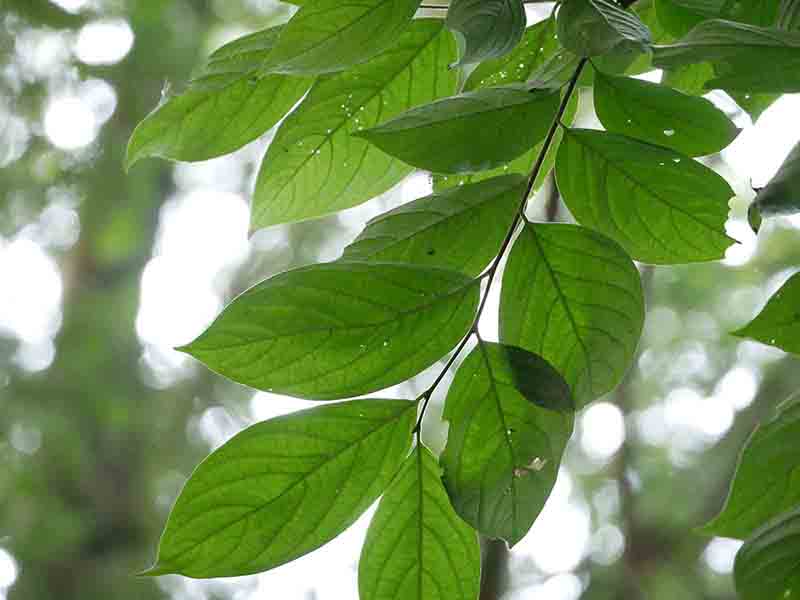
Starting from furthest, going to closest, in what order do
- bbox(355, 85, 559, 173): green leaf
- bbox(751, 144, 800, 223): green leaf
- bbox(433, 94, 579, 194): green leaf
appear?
1. bbox(433, 94, 579, 194): green leaf
2. bbox(355, 85, 559, 173): green leaf
3. bbox(751, 144, 800, 223): green leaf

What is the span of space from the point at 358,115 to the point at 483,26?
0.16 metres

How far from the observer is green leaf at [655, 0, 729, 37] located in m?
0.48

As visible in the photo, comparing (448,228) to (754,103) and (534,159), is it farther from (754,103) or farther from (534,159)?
(754,103)

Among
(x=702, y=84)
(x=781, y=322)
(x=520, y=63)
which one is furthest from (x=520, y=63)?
(x=781, y=322)

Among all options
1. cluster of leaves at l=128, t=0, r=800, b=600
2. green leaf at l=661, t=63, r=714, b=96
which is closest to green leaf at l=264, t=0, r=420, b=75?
cluster of leaves at l=128, t=0, r=800, b=600

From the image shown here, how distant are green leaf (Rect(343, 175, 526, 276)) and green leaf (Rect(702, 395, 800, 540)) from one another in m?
0.15

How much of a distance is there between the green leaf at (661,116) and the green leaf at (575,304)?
57 millimetres

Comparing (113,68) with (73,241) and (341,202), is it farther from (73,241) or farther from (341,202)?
(341,202)

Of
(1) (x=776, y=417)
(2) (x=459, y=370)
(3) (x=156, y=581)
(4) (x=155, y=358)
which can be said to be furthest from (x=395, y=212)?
(4) (x=155, y=358)

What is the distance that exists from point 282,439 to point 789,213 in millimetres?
232

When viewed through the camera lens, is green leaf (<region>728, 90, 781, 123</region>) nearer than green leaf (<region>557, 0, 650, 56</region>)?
No

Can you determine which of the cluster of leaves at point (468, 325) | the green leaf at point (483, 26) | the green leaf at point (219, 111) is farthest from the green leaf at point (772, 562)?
the green leaf at point (219, 111)

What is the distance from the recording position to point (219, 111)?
56 cm

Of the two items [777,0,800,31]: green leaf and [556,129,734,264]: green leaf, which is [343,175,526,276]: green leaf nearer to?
[556,129,734,264]: green leaf
